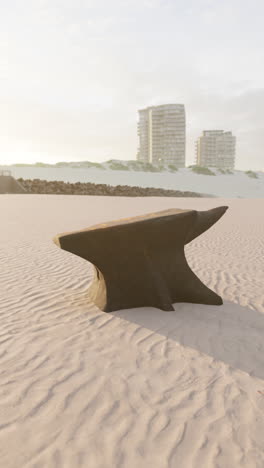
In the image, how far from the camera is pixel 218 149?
404 feet

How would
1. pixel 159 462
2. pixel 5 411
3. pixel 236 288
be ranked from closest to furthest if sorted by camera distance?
→ pixel 159 462 < pixel 5 411 < pixel 236 288

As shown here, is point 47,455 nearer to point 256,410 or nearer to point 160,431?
point 160,431

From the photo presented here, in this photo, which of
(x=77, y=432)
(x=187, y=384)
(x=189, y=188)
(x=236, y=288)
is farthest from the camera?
(x=189, y=188)

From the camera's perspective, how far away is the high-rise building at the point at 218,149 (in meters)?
123

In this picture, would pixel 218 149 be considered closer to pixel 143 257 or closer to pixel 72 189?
pixel 72 189

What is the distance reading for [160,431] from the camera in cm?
261

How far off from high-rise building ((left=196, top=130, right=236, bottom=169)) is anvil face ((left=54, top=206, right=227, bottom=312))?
404ft

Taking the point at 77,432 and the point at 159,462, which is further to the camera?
the point at 77,432

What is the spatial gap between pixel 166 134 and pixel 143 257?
111793 millimetres

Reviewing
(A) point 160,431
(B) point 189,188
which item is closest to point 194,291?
(A) point 160,431

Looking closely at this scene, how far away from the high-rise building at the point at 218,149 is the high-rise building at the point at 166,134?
50.5 ft

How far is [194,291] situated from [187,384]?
2236mm

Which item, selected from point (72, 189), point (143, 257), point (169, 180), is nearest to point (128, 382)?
point (143, 257)

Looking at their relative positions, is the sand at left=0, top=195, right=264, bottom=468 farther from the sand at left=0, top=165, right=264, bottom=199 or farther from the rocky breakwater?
the sand at left=0, top=165, right=264, bottom=199
